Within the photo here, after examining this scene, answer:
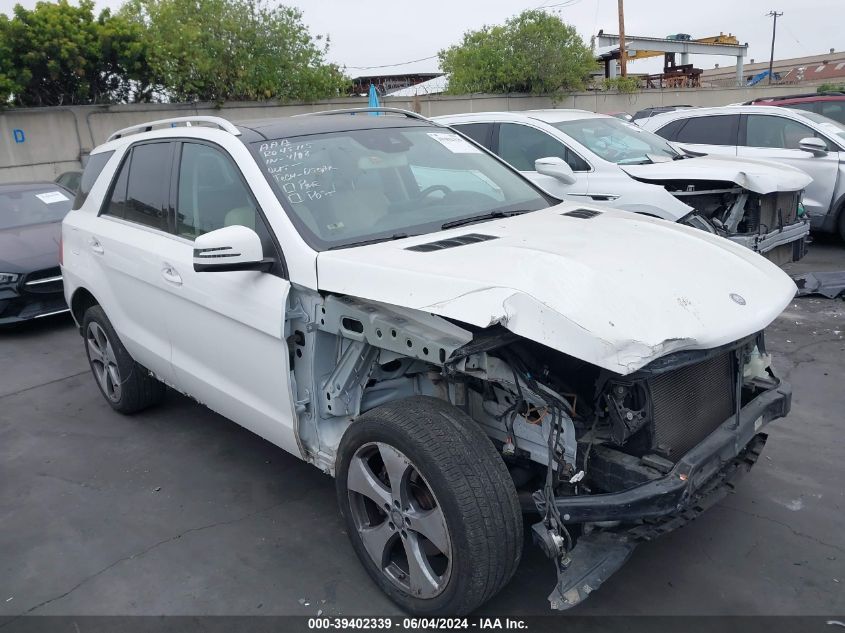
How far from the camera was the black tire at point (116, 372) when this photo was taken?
15.3 ft

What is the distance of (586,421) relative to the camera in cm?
263

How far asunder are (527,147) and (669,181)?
1582 mm

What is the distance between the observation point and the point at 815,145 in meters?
8.50

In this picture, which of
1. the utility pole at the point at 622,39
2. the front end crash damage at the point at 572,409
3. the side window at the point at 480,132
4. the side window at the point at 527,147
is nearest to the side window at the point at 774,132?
the side window at the point at 527,147

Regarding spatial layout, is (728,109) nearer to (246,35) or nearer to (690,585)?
(690,585)

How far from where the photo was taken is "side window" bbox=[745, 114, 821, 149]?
8.89 m

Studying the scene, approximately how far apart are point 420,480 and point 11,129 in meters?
15.8

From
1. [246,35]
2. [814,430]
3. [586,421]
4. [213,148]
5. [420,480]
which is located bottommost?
A: [814,430]

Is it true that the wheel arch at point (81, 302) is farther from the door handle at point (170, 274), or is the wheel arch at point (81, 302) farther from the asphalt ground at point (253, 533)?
the door handle at point (170, 274)

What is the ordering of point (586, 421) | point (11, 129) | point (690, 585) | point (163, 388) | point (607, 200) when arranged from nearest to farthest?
1. point (586, 421)
2. point (690, 585)
3. point (163, 388)
4. point (607, 200)
5. point (11, 129)

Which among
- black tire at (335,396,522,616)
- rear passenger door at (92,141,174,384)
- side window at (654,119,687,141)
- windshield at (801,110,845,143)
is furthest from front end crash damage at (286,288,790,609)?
side window at (654,119,687,141)

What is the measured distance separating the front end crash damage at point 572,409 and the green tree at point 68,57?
1540 centimetres

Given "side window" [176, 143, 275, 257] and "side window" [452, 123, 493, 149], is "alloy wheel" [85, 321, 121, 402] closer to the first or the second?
"side window" [176, 143, 275, 257]

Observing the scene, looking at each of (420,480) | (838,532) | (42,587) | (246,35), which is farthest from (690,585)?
(246,35)
